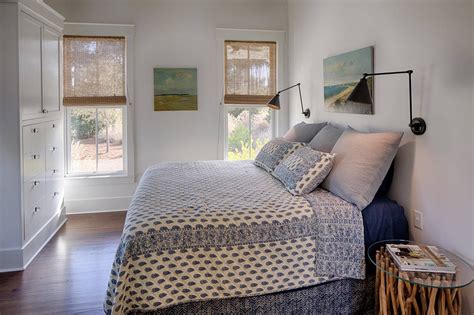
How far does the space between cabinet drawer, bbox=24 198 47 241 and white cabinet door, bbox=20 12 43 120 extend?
803 millimetres

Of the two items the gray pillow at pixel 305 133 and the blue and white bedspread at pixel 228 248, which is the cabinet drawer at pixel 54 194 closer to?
the blue and white bedspread at pixel 228 248

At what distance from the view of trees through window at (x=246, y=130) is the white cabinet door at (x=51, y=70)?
2044 mm

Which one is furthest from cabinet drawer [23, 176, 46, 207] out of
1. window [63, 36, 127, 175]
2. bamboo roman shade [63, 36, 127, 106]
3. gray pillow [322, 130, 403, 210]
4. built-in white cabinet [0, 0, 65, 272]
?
gray pillow [322, 130, 403, 210]

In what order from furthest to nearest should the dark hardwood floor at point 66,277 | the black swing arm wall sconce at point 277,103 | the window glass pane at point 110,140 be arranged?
the window glass pane at point 110,140
the black swing arm wall sconce at point 277,103
the dark hardwood floor at point 66,277

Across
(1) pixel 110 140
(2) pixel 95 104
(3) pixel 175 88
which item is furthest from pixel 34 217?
(3) pixel 175 88

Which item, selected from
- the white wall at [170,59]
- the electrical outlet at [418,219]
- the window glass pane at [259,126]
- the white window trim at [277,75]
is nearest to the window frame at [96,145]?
the white wall at [170,59]

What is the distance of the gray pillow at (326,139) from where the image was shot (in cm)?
295

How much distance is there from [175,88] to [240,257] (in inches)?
120

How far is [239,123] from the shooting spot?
15.8 feet

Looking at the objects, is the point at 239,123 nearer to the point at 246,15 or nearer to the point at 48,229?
the point at 246,15

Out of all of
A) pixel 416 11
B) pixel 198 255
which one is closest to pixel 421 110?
pixel 416 11

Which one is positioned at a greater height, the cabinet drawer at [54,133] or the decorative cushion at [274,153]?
the cabinet drawer at [54,133]

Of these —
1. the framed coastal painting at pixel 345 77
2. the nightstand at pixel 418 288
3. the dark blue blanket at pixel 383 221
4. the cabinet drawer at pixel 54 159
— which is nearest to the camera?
the nightstand at pixel 418 288

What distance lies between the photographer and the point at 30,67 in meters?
3.18
